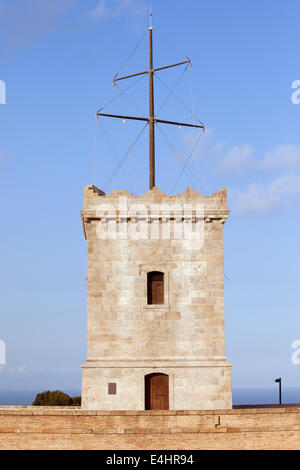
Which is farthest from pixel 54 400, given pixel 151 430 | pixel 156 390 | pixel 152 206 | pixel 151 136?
pixel 151 430

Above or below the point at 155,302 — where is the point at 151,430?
below

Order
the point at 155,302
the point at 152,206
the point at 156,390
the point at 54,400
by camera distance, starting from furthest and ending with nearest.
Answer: the point at 54,400 < the point at 152,206 < the point at 155,302 < the point at 156,390

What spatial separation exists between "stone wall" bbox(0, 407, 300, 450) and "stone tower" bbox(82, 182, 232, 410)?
2701mm

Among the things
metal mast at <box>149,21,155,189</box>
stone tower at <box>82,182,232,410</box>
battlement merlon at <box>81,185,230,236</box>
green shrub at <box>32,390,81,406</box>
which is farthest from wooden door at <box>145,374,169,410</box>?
green shrub at <box>32,390,81,406</box>

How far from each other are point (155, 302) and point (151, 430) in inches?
224

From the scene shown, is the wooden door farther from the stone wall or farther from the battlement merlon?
the battlement merlon

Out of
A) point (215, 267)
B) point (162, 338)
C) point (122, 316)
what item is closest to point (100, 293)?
point (122, 316)

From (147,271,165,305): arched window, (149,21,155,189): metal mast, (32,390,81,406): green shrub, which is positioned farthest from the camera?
(32,390,81,406): green shrub

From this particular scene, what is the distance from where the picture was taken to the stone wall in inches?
963

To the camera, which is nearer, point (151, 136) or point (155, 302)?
point (155, 302)

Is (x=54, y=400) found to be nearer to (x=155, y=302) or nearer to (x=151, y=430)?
(x=155, y=302)

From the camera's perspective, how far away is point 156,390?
1091 inches

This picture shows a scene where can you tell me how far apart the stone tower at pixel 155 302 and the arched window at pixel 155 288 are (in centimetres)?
4

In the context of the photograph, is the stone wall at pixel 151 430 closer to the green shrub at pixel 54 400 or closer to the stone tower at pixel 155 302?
the stone tower at pixel 155 302
